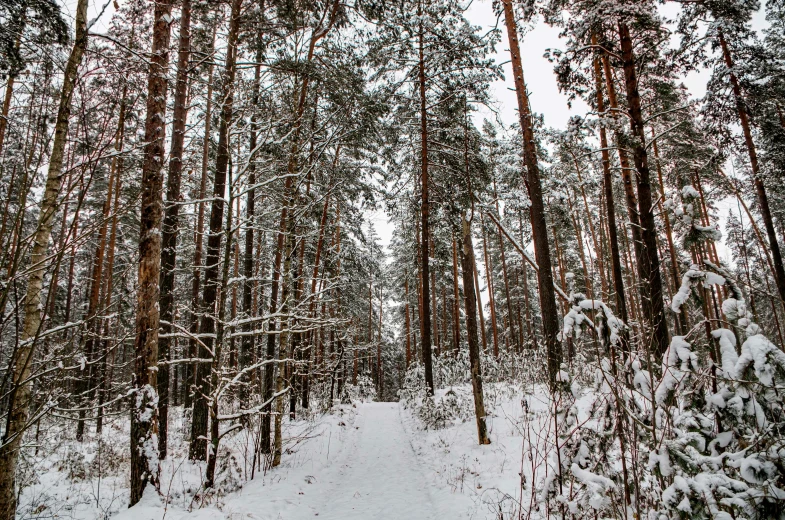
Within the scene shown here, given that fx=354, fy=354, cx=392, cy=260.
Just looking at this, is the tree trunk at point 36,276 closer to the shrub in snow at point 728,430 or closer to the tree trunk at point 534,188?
the shrub in snow at point 728,430

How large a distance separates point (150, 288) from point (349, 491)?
4.98 metres

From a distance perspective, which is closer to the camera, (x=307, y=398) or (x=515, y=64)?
(x=515, y=64)

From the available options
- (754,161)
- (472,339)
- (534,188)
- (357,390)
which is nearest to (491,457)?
(472,339)

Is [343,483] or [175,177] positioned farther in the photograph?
[343,483]

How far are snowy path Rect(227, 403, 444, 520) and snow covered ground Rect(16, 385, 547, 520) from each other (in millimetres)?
20

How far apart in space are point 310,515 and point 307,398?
9833 millimetres

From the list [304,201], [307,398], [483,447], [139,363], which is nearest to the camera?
[139,363]

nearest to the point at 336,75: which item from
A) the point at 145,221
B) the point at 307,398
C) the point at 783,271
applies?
the point at 145,221

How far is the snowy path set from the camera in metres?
5.39

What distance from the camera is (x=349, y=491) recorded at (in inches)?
260

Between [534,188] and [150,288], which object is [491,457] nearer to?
[534,188]

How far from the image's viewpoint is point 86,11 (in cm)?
401

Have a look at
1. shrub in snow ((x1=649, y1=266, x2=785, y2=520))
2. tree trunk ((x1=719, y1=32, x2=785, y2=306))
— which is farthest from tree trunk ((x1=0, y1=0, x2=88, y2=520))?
tree trunk ((x1=719, y1=32, x2=785, y2=306))

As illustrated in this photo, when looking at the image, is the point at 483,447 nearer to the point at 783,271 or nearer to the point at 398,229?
the point at 783,271
